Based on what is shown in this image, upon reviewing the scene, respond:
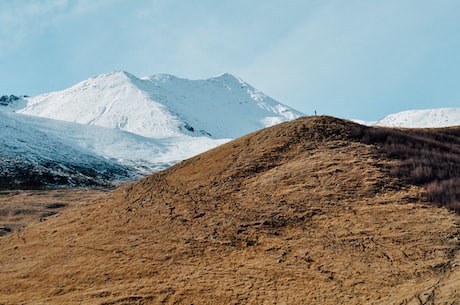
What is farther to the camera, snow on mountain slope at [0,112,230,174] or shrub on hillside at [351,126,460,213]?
snow on mountain slope at [0,112,230,174]

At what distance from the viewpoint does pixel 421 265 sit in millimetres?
12391

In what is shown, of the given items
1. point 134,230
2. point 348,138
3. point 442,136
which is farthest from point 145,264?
point 442,136

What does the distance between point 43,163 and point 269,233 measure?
178 ft

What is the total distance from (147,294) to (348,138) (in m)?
13.9

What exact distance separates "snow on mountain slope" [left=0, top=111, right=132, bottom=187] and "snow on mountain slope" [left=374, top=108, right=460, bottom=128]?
4898 inches

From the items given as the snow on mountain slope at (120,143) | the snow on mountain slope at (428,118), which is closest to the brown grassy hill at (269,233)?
the snow on mountain slope at (120,143)

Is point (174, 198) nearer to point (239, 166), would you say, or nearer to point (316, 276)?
point (239, 166)

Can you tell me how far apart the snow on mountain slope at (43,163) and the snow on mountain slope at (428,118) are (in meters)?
124

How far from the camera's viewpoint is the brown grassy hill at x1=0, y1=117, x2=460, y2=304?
40.9 feet

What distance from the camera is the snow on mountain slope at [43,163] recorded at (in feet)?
174

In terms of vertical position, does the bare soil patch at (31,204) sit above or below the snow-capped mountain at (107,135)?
below

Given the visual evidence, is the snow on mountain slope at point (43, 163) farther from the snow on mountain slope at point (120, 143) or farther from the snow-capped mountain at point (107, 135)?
the snow on mountain slope at point (120, 143)

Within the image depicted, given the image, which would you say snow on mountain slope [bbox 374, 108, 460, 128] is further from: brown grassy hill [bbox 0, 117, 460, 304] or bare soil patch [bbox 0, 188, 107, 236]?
brown grassy hill [bbox 0, 117, 460, 304]

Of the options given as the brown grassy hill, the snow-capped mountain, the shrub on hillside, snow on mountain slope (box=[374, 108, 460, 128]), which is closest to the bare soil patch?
the brown grassy hill
